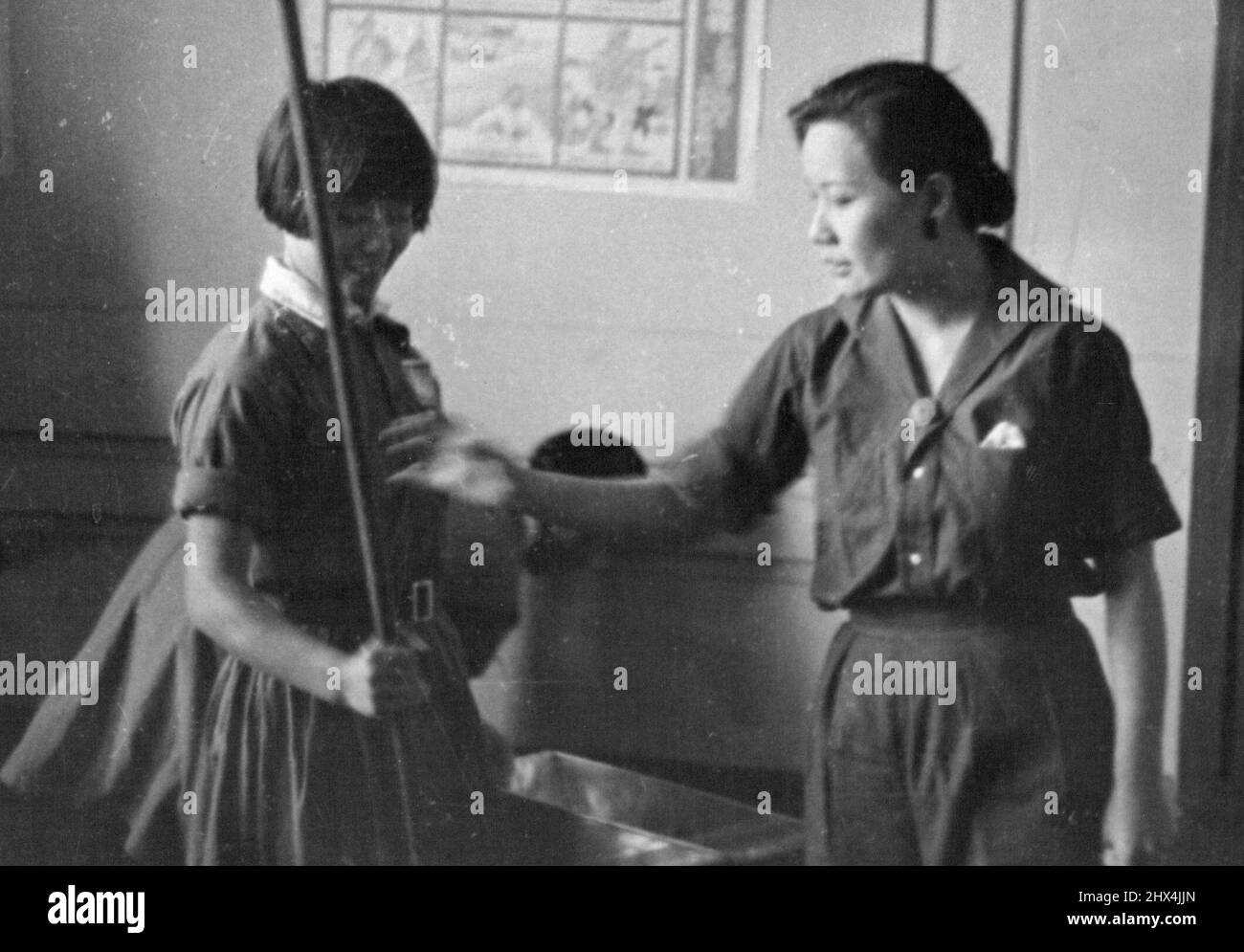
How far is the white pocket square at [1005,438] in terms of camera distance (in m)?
1.12

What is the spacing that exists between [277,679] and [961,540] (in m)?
0.56

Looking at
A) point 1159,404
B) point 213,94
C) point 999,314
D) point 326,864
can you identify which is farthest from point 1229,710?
point 213,94

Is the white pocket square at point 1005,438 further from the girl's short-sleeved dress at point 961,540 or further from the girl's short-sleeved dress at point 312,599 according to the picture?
the girl's short-sleeved dress at point 312,599

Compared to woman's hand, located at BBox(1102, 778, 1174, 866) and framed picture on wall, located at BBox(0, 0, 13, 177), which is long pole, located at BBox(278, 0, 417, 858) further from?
woman's hand, located at BBox(1102, 778, 1174, 866)

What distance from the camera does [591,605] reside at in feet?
3.87

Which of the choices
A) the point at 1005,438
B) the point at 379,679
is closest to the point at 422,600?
the point at 379,679

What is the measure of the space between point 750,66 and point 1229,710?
0.67 m

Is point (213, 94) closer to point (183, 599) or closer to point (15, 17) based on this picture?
point (15, 17)

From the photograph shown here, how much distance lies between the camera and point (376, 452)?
3.74 feet

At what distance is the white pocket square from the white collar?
0.49 meters

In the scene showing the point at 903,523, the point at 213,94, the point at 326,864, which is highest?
the point at 213,94

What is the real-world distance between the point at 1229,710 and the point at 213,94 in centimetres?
99

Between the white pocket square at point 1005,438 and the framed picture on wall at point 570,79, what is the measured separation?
11.4 inches

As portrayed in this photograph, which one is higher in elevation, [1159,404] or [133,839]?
[1159,404]
